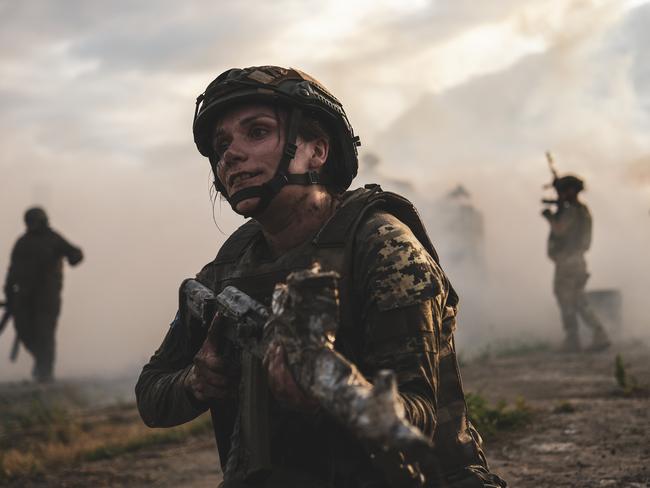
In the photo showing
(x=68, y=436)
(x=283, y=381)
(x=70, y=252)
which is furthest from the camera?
(x=70, y=252)

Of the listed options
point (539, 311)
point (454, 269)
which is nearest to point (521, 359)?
point (539, 311)

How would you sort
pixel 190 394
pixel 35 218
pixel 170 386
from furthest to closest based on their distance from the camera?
1. pixel 35 218
2. pixel 170 386
3. pixel 190 394

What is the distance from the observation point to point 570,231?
13.2 m

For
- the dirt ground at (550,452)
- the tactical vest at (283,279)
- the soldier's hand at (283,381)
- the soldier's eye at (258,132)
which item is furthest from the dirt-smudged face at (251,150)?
the dirt ground at (550,452)

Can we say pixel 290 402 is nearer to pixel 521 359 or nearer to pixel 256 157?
pixel 256 157

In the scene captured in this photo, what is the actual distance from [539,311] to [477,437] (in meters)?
25.0

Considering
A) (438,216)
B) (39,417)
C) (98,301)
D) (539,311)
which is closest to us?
(39,417)

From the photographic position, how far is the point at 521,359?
13.1 m

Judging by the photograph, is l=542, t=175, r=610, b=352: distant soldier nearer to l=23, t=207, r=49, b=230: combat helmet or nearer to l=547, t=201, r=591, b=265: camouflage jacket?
l=547, t=201, r=591, b=265: camouflage jacket

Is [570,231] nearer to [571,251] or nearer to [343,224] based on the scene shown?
[571,251]

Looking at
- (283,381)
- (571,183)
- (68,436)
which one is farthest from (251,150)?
(571,183)

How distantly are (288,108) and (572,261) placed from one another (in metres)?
11.3

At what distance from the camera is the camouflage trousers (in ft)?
43.0

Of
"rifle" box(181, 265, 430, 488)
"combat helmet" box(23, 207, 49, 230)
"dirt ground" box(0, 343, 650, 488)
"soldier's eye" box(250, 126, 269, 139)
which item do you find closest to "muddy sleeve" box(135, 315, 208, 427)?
"rifle" box(181, 265, 430, 488)
